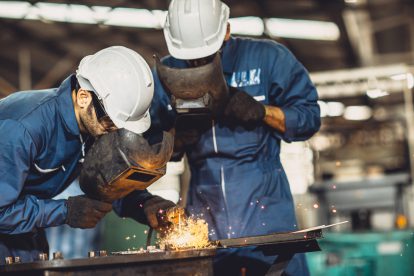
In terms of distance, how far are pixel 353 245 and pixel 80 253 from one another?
2.97 metres

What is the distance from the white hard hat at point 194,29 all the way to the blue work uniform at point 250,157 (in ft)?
0.65

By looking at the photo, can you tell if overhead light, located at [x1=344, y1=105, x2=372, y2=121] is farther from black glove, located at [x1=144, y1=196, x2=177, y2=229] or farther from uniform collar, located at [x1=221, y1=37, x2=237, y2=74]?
black glove, located at [x1=144, y1=196, x2=177, y2=229]

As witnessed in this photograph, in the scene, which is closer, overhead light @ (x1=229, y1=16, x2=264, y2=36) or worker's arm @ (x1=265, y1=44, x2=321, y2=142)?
worker's arm @ (x1=265, y1=44, x2=321, y2=142)

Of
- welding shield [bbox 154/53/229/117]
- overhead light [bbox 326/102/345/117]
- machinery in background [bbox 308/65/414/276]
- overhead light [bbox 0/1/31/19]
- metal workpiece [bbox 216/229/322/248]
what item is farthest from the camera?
overhead light [bbox 326/102/345/117]

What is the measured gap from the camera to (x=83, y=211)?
2789 mm

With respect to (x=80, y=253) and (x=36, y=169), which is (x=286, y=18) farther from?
(x=36, y=169)

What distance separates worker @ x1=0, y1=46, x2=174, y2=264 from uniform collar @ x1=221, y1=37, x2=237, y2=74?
23.2 inches

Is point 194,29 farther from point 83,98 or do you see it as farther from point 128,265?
point 128,265

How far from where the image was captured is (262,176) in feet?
10.6

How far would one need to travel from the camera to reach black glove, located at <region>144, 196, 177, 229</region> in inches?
119

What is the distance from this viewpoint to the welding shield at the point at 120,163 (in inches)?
102

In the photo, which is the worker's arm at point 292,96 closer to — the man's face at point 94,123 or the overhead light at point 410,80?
the man's face at point 94,123

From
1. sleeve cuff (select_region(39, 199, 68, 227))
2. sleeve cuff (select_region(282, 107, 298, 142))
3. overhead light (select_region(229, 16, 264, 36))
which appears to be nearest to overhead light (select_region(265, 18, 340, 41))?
overhead light (select_region(229, 16, 264, 36))

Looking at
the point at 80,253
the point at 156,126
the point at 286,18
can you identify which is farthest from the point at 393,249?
the point at 286,18
